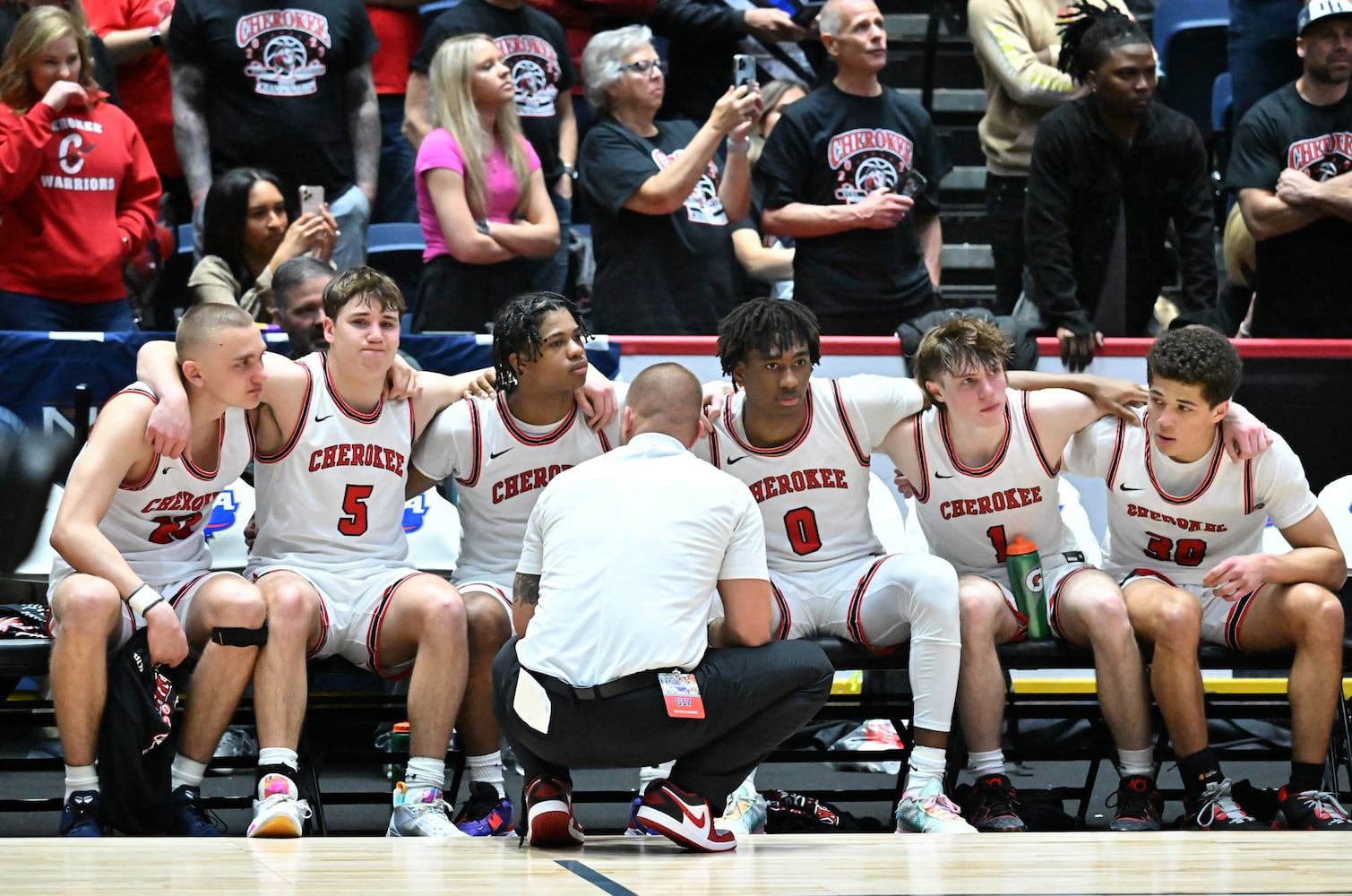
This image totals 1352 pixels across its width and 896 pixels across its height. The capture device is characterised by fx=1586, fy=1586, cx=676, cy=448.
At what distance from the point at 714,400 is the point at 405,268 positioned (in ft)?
8.98

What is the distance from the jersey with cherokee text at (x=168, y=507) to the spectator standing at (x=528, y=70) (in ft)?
7.96

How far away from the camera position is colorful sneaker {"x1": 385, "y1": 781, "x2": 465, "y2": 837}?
4172 millimetres

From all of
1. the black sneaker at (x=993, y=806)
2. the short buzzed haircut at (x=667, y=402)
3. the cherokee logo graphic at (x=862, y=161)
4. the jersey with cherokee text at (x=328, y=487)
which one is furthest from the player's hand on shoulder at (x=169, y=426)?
the cherokee logo graphic at (x=862, y=161)

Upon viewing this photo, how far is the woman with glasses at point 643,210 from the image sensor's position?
20.7 ft

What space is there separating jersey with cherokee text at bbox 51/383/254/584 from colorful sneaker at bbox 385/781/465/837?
963 millimetres

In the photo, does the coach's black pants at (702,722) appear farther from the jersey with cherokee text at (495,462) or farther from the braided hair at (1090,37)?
the braided hair at (1090,37)

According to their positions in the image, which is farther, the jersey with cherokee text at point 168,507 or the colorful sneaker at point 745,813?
the jersey with cherokee text at point 168,507

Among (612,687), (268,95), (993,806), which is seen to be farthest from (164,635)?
(268,95)

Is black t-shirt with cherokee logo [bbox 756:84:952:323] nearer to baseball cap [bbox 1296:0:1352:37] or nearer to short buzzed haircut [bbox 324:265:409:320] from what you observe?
baseball cap [bbox 1296:0:1352:37]

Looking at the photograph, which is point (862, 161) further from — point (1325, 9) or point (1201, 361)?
point (1201, 361)

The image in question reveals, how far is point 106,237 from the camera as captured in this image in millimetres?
6023

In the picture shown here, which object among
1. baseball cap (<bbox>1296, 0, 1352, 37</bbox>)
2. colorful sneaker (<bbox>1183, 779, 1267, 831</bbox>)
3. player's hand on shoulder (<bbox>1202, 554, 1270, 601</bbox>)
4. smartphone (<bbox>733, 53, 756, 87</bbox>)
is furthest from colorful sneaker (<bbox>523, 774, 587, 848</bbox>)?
baseball cap (<bbox>1296, 0, 1352, 37</bbox>)

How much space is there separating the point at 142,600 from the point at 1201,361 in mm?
3050

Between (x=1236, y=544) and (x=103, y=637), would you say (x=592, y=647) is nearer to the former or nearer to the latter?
(x=103, y=637)
